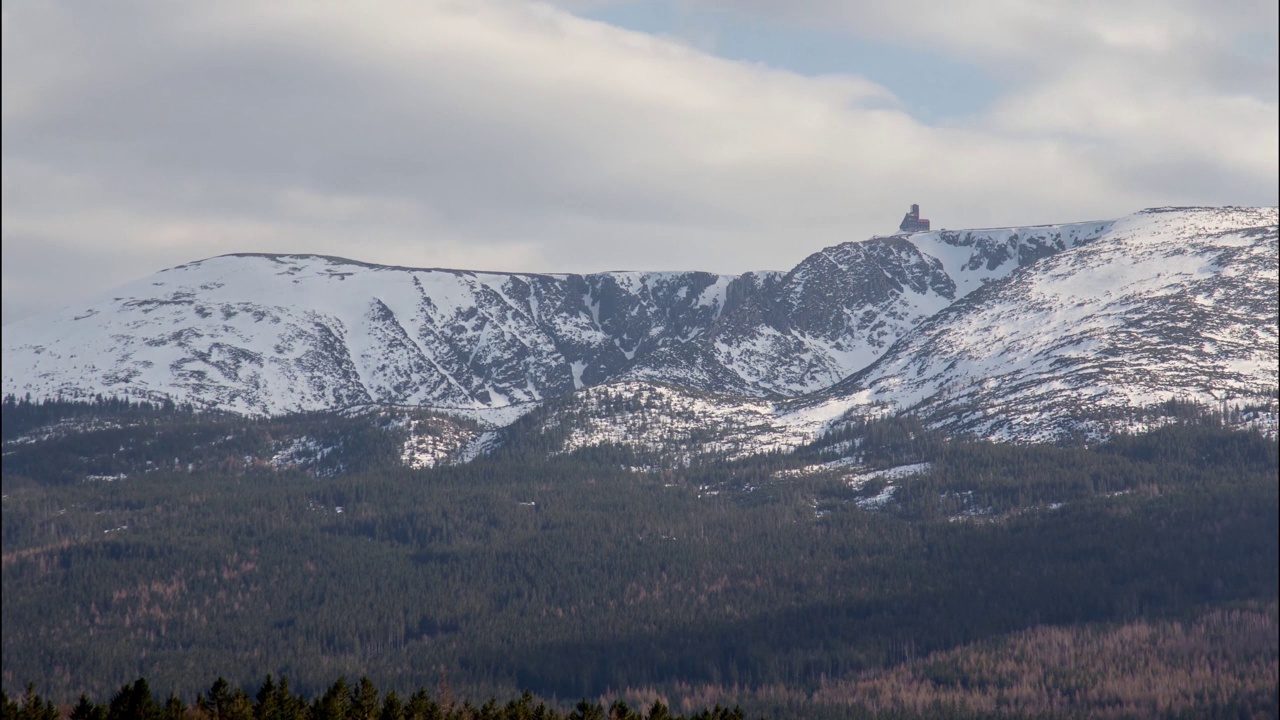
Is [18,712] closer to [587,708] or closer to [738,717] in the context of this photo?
[587,708]

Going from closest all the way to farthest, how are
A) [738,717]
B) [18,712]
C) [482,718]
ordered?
[18,712] < [482,718] < [738,717]

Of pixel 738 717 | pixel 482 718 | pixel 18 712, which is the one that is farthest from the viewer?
pixel 738 717

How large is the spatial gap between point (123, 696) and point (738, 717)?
6391 cm

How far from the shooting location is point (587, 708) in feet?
571

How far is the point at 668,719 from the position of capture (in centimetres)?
18412

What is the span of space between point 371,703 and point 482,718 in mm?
10875

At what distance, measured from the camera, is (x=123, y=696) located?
155m

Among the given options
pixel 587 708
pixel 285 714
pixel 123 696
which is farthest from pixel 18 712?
pixel 587 708

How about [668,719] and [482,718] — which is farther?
[668,719]

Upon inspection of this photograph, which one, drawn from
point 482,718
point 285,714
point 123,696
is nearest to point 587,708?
point 482,718

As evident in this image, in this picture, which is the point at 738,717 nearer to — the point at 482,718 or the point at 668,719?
the point at 668,719

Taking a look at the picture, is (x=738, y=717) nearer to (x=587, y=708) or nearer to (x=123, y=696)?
(x=587, y=708)

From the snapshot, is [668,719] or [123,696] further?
[668,719]

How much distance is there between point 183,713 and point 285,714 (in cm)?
1195
